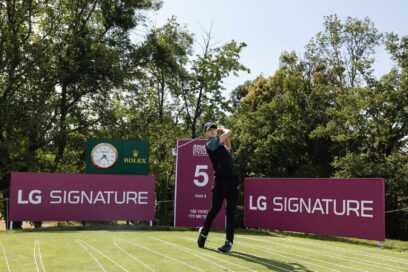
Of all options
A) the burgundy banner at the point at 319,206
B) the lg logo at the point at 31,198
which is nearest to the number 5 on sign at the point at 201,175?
the burgundy banner at the point at 319,206

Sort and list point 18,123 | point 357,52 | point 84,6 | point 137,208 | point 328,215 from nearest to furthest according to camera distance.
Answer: point 328,215 → point 137,208 → point 18,123 → point 84,6 → point 357,52

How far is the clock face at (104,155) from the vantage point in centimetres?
1265

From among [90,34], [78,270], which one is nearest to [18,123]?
[90,34]

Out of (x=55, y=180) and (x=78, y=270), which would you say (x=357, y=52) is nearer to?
(x=55, y=180)

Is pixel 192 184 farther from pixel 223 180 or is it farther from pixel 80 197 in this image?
pixel 223 180

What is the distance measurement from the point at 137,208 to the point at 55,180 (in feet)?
7.20

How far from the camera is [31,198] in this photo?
37.1 feet

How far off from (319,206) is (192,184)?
3263 mm

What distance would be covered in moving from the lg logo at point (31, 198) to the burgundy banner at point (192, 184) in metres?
3.42

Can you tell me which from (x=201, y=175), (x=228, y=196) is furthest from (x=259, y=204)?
(x=228, y=196)

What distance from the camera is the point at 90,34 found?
2516 centimetres

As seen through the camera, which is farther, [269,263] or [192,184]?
[192,184]

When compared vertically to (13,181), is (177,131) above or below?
above

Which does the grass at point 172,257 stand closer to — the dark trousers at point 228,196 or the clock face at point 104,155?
the dark trousers at point 228,196
